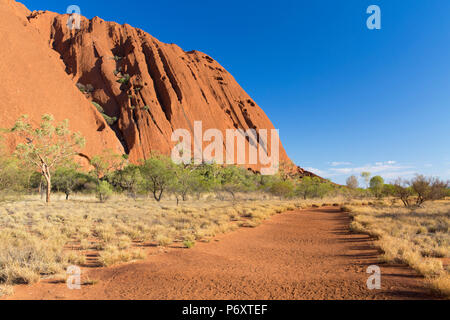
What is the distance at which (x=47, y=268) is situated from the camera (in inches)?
213

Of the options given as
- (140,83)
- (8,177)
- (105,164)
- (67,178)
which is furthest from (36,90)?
(8,177)

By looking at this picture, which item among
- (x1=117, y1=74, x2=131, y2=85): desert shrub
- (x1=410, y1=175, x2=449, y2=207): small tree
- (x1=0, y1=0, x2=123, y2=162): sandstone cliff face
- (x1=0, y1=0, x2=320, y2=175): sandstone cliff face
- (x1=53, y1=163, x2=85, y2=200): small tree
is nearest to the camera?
(x1=410, y1=175, x2=449, y2=207): small tree

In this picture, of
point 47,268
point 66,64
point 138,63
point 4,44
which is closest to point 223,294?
point 47,268

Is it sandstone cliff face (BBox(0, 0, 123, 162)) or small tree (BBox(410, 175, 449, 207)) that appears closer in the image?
small tree (BBox(410, 175, 449, 207))

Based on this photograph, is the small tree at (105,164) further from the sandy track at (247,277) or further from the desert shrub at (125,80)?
the sandy track at (247,277)

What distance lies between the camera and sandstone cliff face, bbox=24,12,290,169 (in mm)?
54531

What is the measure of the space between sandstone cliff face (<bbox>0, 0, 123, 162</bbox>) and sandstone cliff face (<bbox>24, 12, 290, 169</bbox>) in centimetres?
749

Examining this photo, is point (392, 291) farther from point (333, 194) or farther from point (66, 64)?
point (66, 64)

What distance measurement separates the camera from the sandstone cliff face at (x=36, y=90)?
120 ft

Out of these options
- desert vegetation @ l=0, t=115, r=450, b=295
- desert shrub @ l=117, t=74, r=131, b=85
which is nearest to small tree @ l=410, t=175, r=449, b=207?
desert vegetation @ l=0, t=115, r=450, b=295

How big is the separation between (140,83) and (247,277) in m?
63.7

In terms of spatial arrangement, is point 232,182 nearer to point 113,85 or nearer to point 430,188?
point 430,188

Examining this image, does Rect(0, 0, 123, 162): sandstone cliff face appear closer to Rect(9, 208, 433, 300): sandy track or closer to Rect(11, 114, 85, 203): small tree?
Rect(11, 114, 85, 203): small tree
